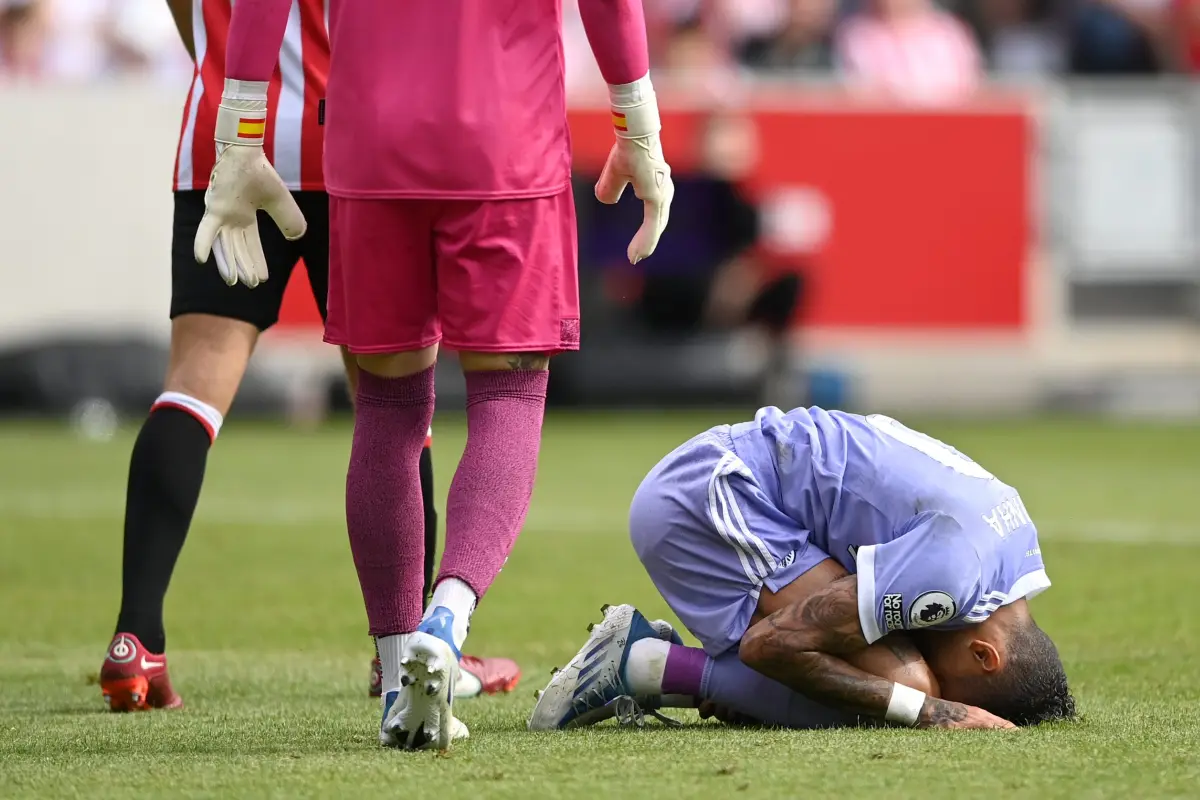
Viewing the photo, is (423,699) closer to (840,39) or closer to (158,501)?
(158,501)

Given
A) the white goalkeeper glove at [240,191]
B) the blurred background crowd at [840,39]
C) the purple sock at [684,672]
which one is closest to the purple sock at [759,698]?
the purple sock at [684,672]

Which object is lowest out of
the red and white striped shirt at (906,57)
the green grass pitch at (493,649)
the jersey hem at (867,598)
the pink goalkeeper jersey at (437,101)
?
the green grass pitch at (493,649)

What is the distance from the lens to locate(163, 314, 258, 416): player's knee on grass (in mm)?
4348

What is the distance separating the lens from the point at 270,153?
437 centimetres

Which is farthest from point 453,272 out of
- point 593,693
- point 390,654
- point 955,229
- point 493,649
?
point 955,229

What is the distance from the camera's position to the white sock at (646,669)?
12.7 feet

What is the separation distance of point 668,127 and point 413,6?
32.6 ft

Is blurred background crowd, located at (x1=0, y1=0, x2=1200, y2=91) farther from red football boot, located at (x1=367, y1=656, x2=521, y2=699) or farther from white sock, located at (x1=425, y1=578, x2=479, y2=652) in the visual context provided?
white sock, located at (x1=425, y1=578, x2=479, y2=652)

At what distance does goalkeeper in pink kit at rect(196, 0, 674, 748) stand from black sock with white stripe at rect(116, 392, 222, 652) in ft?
2.59

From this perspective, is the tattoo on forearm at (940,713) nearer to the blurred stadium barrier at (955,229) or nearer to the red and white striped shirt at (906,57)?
Result: the blurred stadium barrier at (955,229)

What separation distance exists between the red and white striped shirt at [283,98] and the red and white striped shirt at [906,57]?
32.9ft

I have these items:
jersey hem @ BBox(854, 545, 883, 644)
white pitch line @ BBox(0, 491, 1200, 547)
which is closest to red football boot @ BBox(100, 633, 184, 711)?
jersey hem @ BBox(854, 545, 883, 644)

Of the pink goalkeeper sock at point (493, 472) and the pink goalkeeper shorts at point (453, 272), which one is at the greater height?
the pink goalkeeper shorts at point (453, 272)

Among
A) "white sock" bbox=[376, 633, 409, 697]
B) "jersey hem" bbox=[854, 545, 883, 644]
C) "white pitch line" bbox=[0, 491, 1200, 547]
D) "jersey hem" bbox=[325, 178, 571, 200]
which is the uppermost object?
"jersey hem" bbox=[325, 178, 571, 200]
